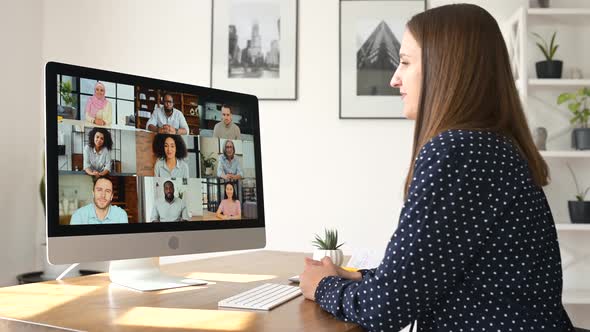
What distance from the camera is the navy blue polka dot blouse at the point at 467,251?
1.08 metres

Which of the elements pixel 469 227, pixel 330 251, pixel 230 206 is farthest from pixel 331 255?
pixel 469 227

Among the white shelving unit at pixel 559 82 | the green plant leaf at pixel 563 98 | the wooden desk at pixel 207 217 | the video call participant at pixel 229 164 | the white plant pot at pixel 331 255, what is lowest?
the white plant pot at pixel 331 255

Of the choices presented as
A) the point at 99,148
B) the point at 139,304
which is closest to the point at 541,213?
the point at 139,304

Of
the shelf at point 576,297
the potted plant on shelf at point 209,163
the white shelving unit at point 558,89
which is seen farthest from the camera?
the white shelving unit at point 558,89

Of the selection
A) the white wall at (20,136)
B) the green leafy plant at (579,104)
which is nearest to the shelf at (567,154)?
the green leafy plant at (579,104)

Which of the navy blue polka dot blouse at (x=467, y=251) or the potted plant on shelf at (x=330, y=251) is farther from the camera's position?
the potted plant on shelf at (x=330, y=251)

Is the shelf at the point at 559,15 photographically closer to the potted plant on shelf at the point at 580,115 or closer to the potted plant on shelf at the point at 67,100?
the potted plant on shelf at the point at 580,115

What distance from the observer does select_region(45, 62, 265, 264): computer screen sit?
1.39 meters

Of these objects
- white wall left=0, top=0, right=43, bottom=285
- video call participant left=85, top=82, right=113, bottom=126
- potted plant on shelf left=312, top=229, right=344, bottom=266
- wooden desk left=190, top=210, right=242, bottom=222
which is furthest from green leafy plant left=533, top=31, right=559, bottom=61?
white wall left=0, top=0, right=43, bottom=285

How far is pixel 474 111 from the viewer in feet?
3.96

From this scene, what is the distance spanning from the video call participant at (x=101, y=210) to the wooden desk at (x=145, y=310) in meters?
0.17

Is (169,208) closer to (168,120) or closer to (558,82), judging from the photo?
(168,120)

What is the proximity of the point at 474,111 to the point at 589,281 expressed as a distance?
252 cm

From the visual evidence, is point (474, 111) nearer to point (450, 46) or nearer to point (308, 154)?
point (450, 46)
